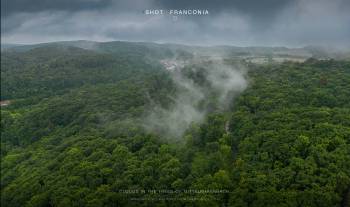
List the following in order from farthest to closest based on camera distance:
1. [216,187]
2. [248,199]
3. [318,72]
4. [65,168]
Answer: [318,72] < [65,168] < [216,187] < [248,199]

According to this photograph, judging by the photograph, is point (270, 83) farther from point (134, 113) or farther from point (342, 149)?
point (342, 149)

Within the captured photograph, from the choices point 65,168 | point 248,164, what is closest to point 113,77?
point 65,168

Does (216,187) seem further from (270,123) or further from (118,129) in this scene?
(118,129)

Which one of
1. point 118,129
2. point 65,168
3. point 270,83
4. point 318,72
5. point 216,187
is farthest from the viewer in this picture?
point 318,72

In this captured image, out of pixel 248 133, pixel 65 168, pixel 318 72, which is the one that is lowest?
pixel 65 168

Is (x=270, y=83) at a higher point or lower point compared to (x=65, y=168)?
higher

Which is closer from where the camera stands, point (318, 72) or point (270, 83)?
point (270, 83)
